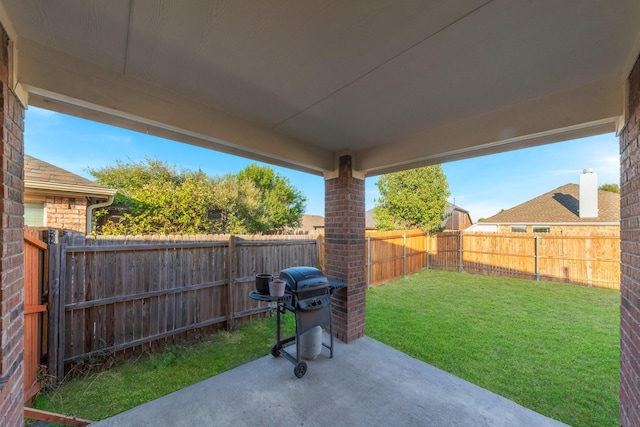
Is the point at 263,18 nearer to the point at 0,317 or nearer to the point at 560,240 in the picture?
the point at 0,317

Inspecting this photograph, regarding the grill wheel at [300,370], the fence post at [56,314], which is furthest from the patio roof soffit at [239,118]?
the grill wheel at [300,370]

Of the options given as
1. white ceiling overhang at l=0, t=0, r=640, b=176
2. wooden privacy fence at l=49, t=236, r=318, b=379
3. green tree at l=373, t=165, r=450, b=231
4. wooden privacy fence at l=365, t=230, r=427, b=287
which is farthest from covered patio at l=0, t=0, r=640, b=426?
green tree at l=373, t=165, r=450, b=231

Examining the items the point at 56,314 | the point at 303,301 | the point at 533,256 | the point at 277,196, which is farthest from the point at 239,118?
the point at 277,196

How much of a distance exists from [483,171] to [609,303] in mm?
11170

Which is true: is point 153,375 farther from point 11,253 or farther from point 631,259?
point 631,259

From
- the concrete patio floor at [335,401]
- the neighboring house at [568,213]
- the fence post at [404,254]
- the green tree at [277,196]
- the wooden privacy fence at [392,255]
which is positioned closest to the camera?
the concrete patio floor at [335,401]

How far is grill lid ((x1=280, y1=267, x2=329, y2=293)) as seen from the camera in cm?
284

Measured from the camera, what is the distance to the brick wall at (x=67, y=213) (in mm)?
4441

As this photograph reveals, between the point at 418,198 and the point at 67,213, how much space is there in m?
12.0

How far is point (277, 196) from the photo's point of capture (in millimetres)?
16422

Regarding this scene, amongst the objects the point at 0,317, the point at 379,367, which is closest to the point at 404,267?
the point at 379,367

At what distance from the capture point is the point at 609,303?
5570 millimetres

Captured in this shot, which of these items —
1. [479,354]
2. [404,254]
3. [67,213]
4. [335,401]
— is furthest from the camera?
[404,254]

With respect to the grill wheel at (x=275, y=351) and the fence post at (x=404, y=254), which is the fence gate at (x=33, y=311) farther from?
the fence post at (x=404, y=254)
